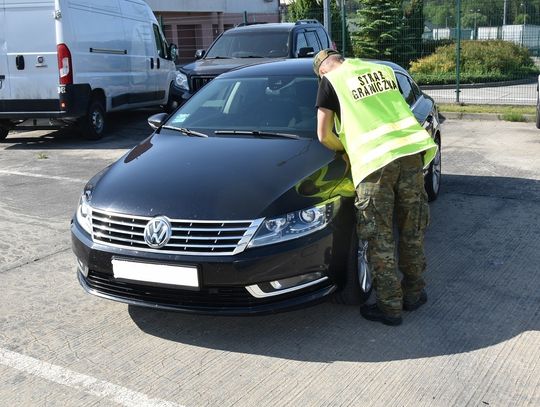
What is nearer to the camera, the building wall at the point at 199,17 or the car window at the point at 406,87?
the car window at the point at 406,87

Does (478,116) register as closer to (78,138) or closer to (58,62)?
(78,138)

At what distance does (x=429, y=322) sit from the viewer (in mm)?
3945

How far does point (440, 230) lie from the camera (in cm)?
570

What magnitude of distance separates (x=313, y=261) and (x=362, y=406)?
0.86m

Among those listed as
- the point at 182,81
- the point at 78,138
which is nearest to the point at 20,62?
the point at 78,138

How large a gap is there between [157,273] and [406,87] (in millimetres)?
3446

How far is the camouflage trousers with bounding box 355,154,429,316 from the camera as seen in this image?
378 cm

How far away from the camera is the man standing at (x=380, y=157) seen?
12.3 feet

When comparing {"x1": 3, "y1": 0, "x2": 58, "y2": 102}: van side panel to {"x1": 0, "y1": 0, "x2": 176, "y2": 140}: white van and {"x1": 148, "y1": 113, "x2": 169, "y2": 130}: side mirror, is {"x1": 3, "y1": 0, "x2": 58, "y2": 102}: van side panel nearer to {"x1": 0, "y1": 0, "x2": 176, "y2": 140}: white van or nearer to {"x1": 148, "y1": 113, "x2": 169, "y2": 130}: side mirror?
{"x1": 0, "y1": 0, "x2": 176, "y2": 140}: white van

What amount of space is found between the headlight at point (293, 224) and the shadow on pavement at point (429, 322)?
2.15ft

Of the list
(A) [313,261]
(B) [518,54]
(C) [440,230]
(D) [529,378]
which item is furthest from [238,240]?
(B) [518,54]

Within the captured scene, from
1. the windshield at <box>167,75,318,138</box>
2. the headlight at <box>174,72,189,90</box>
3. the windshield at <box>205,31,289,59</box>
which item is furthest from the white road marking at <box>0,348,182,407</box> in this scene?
the windshield at <box>205,31,289,59</box>

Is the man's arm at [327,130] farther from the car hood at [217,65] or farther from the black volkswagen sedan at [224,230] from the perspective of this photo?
the car hood at [217,65]

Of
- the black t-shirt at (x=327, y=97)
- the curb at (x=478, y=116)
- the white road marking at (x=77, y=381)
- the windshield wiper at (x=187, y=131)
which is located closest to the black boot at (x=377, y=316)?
the black t-shirt at (x=327, y=97)
